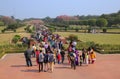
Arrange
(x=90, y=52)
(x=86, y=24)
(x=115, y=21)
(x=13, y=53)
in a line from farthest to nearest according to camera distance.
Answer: (x=86, y=24) → (x=115, y=21) → (x=13, y=53) → (x=90, y=52)

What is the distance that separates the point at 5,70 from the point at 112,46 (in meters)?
14.2

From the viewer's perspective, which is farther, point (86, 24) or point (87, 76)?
point (86, 24)

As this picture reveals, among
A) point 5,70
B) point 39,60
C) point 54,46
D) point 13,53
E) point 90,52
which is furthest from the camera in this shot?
point 13,53

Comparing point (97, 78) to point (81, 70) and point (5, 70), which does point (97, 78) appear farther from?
point (5, 70)

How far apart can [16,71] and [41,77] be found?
2614 millimetres

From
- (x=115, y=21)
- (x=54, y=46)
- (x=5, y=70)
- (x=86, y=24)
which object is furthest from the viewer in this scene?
(x=86, y=24)

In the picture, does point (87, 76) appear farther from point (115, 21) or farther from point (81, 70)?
point (115, 21)

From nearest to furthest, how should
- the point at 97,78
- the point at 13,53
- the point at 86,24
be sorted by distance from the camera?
the point at 97,78
the point at 13,53
the point at 86,24

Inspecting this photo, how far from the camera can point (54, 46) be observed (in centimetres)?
→ 2520

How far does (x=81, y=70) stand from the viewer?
17.7 meters

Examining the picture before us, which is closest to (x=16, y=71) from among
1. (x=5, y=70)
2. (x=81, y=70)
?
(x=5, y=70)

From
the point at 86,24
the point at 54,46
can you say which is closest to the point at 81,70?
the point at 54,46

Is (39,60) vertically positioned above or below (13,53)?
above

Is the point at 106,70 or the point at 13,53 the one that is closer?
the point at 106,70
